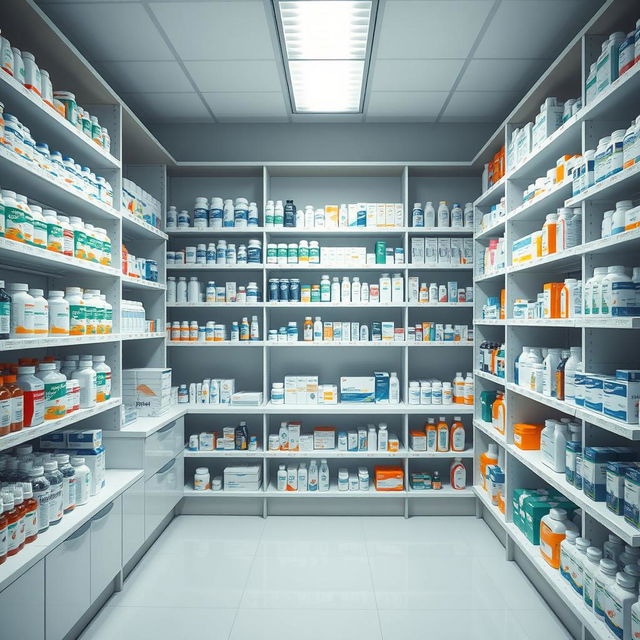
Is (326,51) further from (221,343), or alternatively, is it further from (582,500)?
(582,500)

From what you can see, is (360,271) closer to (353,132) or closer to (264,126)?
(353,132)

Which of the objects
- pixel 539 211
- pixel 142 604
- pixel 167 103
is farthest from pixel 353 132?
pixel 142 604

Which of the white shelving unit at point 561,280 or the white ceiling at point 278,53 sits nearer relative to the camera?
the white shelving unit at point 561,280

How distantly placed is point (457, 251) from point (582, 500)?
2.33 meters

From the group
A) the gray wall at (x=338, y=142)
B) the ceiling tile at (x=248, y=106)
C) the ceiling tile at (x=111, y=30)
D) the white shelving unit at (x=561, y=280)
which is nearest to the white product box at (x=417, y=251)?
the white shelving unit at (x=561, y=280)

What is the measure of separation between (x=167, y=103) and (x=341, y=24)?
180cm

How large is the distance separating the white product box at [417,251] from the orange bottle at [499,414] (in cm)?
129

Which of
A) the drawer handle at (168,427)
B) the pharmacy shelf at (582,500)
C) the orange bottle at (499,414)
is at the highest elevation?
the orange bottle at (499,414)

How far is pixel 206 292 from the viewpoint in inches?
158

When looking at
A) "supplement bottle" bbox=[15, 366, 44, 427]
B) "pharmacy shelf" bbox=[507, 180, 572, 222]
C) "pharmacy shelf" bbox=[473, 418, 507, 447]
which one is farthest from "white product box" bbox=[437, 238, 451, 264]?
"supplement bottle" bbox=[15, 366, 44, 427]

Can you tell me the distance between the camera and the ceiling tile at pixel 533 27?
2.60 m

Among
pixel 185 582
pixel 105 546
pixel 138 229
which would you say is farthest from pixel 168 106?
pixel 185 582

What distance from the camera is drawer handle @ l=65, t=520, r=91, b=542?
2.11m

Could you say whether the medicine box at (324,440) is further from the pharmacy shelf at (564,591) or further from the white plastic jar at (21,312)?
the white plastic jar at (21,312)
